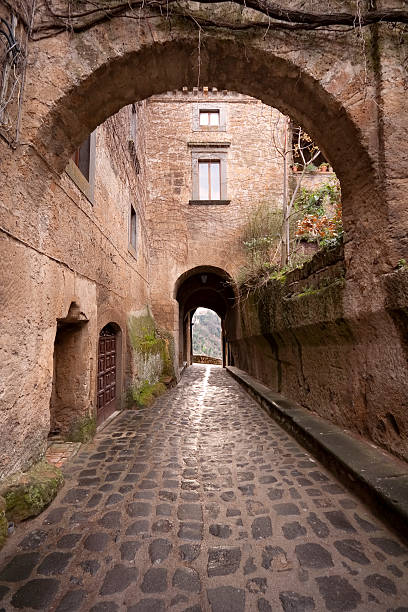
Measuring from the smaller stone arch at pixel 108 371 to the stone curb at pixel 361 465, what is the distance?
9.10 feet

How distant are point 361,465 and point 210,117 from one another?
35.6 ft

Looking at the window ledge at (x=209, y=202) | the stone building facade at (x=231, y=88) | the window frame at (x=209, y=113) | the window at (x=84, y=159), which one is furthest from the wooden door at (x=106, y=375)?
the window frame at (x=209, y=113)

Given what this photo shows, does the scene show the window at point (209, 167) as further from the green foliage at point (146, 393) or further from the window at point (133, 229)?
the green foliage at point (146, 393)

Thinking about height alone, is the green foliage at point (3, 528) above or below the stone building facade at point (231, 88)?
below

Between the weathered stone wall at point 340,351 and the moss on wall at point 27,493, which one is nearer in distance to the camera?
the moss on wall at point 27,493

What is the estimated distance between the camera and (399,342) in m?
2.34

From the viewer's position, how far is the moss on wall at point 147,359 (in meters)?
5.71

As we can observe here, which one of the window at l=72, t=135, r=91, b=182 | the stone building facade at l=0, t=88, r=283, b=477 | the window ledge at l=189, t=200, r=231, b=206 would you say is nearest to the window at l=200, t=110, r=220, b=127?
the stone building facade at l=0, t=88, r=283, b=477

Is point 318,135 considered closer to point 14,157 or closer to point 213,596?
point 14,157

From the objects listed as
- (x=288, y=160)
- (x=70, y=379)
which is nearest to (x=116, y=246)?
(x=70, y=379)

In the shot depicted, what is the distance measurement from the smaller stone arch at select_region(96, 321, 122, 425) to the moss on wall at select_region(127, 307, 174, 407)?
1.14 ft

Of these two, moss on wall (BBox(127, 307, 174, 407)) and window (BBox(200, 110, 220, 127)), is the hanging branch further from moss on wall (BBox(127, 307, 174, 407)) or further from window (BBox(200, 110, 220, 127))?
window (BBox(200, 110, 220, 127))

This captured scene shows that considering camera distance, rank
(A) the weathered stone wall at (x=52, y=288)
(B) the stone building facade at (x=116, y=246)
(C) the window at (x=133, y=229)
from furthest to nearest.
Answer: (C) the window at (x=133, y=229), (B) the stone building facade at (x=116, y=246), (A) the weathered stone wall at (x=52, y=288)

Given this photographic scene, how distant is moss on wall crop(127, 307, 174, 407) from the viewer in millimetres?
5711
